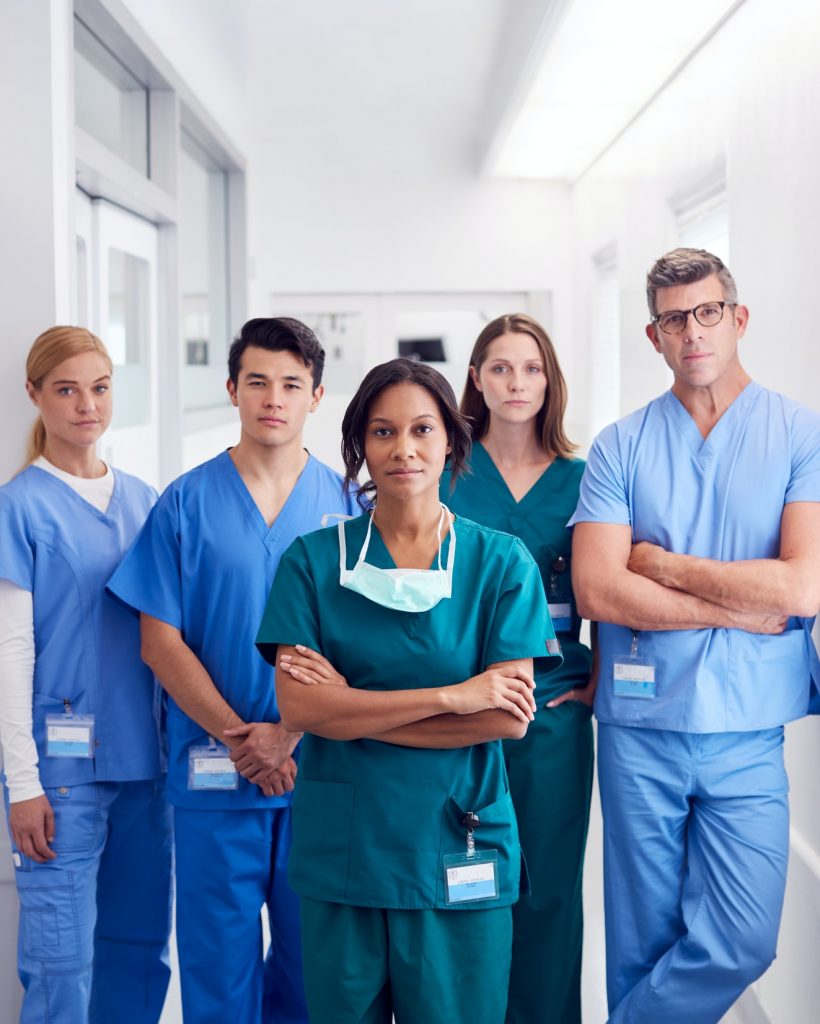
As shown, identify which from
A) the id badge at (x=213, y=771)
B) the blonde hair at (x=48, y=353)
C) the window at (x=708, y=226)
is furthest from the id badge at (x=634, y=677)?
the window at (x=708, y=226)

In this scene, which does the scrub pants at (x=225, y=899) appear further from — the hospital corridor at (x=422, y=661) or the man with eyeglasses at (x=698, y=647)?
the man with eyeglasses at (x=698, y=647)

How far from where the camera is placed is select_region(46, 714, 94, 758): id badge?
80.1 inches

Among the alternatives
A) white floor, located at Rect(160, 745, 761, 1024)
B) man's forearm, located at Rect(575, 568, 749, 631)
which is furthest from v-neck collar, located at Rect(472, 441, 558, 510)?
white floor, located at Rect(160, 745, 761, 1024)

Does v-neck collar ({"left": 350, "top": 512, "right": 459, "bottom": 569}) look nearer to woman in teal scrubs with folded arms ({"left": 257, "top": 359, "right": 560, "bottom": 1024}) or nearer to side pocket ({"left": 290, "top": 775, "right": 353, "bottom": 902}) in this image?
woman in teal scrubs with folded arms ({"left": 257, "top": 359, "right": 560, "bottom": 1024})

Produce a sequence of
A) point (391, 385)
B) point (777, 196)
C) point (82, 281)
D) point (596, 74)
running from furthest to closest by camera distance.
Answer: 1. point (596, 74)
2. point (82, 281)
3. point (777, 196)
4. point (391, 385)

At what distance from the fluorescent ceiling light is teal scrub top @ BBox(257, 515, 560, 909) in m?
2.28

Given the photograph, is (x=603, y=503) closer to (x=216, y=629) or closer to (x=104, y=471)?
(x=216, y=629)

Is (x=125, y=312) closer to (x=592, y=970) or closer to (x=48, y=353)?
(x=48, y=353)

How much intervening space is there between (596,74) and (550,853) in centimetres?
299

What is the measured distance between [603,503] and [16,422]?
1240 millimetres

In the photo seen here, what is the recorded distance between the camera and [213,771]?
203 centimetres

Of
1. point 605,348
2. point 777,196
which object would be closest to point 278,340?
point 777,196

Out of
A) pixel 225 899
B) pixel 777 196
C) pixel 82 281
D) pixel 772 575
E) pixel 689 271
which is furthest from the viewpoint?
pixel 82 281

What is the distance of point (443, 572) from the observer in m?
1.63
